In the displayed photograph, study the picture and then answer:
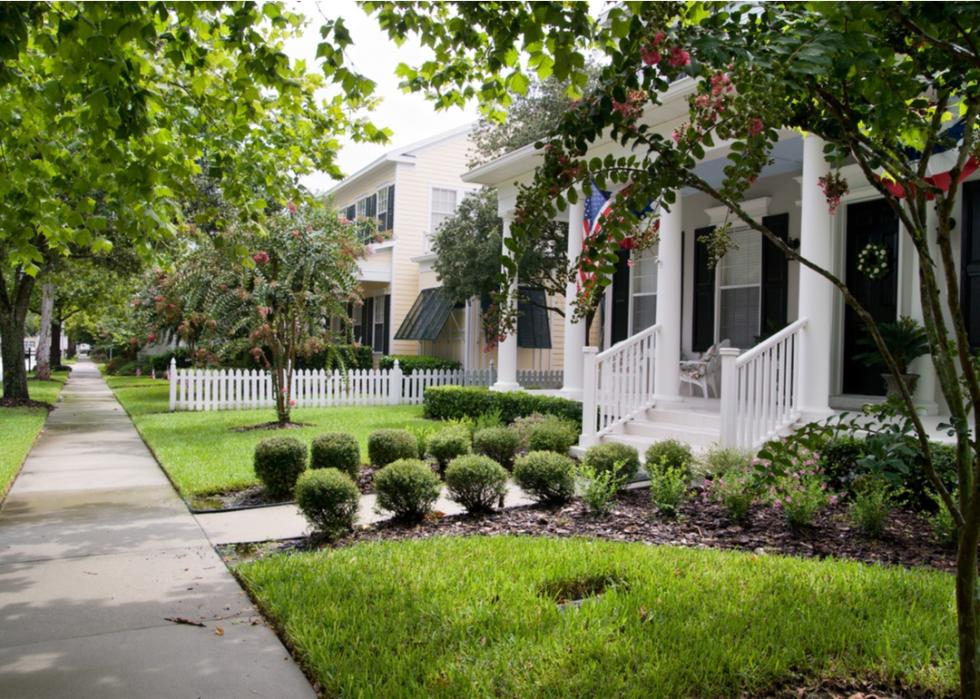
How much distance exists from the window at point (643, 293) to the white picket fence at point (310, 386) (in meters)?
6.10

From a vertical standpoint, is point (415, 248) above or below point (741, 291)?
above

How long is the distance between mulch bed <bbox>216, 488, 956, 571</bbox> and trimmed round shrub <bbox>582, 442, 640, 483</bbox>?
0.44 metres

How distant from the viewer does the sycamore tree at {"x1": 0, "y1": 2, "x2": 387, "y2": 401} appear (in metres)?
4.17

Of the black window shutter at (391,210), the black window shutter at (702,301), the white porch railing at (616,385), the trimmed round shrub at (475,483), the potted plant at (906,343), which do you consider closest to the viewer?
the trimmed round shrub at (475,483)

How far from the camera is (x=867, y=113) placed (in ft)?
9.82

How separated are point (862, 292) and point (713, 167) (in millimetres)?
2653

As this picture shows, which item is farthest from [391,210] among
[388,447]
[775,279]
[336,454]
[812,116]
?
[812,116]

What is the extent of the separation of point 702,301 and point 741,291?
765 mm

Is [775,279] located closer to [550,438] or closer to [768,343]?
[768,343]

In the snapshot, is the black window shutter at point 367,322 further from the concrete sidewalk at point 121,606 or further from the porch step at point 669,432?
the concrete sidewalk at point 121,606

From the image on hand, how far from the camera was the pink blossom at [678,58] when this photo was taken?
279 centimetres

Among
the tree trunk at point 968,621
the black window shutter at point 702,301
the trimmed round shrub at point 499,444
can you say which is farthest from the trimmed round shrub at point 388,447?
the tree trunk at point 968,621

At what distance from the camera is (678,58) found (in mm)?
2857

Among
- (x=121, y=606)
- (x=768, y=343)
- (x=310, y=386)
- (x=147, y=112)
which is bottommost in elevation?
(x=121, y=606)
